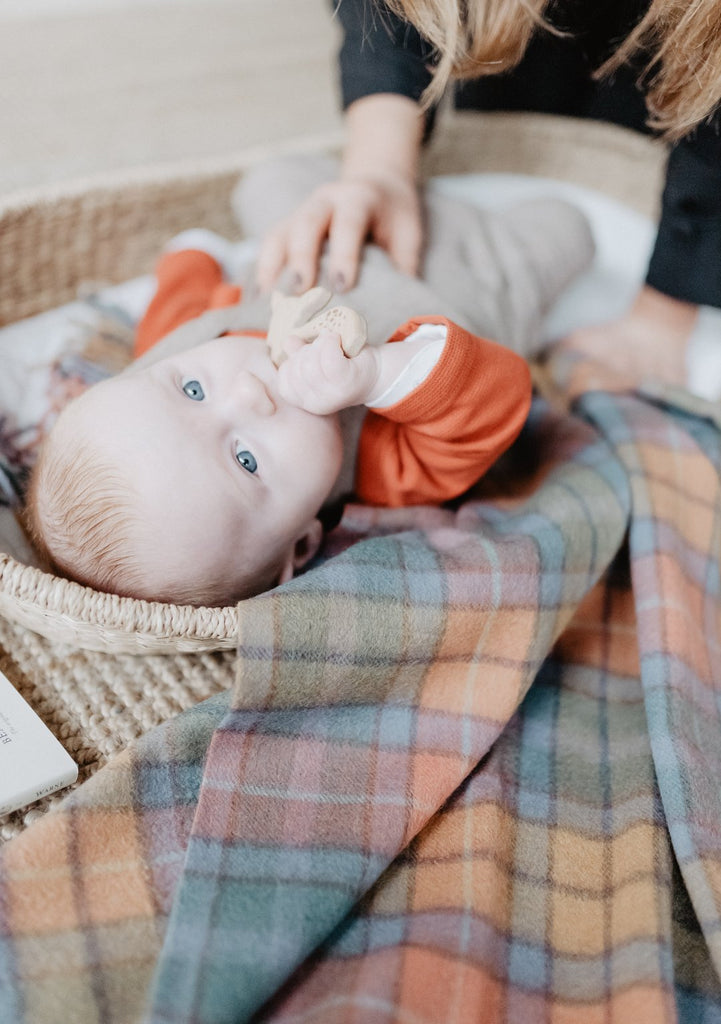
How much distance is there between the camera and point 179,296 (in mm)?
1058

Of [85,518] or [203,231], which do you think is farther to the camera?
[203,231]

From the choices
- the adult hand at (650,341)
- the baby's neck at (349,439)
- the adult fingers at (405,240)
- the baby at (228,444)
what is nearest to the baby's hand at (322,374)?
the baby at (228,444)

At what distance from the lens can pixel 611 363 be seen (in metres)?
1.17

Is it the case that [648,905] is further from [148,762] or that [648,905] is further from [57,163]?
[57,163]

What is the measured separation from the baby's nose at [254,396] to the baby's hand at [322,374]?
19mm

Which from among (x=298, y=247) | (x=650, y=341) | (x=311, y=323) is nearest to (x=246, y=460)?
(x=311, y=323)

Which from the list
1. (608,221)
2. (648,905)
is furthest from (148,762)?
(608,221)

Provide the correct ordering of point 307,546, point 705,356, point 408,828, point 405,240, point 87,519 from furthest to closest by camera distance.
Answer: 1. point 705,356
2. point 405,240
3. point 307,546
4. point 87,519
5. point 408,828

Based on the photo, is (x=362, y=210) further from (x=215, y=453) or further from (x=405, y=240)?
(x=215, y=453)

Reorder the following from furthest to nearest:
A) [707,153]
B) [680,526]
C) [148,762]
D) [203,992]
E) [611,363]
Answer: [611,363]
[707,153]
[680,526]
[148,762]
[203,992]

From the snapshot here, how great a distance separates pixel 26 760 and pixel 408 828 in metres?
0.32

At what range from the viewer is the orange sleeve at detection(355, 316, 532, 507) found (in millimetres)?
799

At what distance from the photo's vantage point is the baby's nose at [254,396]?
30.0 inches

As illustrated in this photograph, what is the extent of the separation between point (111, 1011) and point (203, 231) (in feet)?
3.40
